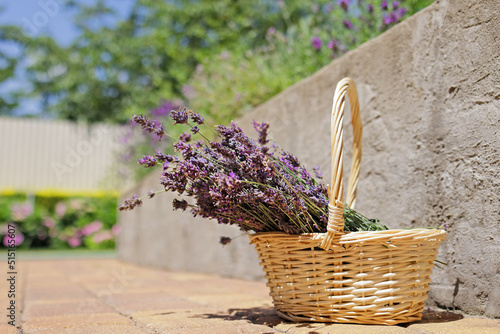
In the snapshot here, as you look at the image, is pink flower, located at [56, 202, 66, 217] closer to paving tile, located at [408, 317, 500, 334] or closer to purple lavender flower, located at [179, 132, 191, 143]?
purple lavender flower, located at [179, 132, 191, 143]

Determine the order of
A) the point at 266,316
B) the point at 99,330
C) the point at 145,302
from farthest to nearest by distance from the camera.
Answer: the point at 145,302
the point at 266,316
the point at 99,330

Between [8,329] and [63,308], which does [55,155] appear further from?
[8,329]

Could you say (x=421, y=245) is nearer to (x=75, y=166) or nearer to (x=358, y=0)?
(x=358, y=0)

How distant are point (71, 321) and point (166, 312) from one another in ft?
1.24

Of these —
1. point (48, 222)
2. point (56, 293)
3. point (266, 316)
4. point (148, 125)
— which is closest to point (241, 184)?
point (148, 125)

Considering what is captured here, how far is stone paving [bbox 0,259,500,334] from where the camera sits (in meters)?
1.60

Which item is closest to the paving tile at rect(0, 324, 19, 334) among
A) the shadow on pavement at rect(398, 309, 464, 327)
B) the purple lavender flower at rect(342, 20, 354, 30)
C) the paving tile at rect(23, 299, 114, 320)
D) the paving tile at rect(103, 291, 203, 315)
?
the paving tile at rect(23, 299, 114, 320)

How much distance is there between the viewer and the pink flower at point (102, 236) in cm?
938

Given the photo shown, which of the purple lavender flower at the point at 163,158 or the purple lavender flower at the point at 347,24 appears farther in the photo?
the purple lavender flower at the point at 347,24

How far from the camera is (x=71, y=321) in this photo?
74.2 inches

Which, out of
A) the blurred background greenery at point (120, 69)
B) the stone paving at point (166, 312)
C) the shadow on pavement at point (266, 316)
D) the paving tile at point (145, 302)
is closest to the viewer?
the stone paving at point (166, 312)

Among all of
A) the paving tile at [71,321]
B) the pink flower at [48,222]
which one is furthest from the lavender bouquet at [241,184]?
the pink flower at [48,222]

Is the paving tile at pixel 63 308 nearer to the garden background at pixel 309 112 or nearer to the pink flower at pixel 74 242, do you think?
the garden background at pixel 309 112

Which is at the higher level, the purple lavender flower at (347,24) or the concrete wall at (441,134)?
the purple lavender flower at (347,24)
